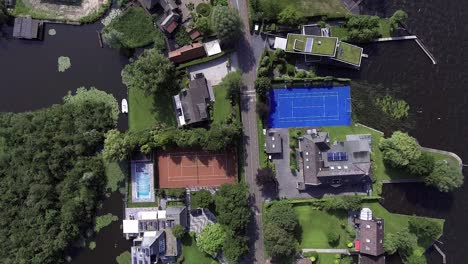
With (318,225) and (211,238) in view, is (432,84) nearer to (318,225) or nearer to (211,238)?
(318,225)

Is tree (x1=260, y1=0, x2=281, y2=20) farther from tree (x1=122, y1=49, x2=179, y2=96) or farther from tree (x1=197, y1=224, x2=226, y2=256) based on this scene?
tree (x1=197, y1=224, x2=226, y2=256)

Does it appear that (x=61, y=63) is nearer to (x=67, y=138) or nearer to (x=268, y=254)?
(x=67, y=138)

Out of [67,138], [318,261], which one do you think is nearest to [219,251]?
[318,261]

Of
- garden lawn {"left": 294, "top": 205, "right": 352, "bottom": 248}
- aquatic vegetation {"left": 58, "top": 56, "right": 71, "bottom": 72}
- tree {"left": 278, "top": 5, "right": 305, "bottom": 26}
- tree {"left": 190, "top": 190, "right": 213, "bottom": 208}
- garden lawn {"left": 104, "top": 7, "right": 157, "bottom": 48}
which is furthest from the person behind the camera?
aquatic vegetation {"left": 58, "top": 56, "right": 71, "bottom": 72}

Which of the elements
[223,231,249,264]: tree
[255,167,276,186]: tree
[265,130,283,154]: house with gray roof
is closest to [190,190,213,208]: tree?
[223,231,249,264]: tree

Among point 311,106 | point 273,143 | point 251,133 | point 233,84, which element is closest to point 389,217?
point 311,106

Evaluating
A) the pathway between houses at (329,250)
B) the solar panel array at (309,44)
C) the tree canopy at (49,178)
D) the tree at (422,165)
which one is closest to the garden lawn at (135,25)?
the tree canopy at (49,178)

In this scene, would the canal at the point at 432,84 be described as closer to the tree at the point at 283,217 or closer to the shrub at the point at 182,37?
the tree at the point at 283,217
